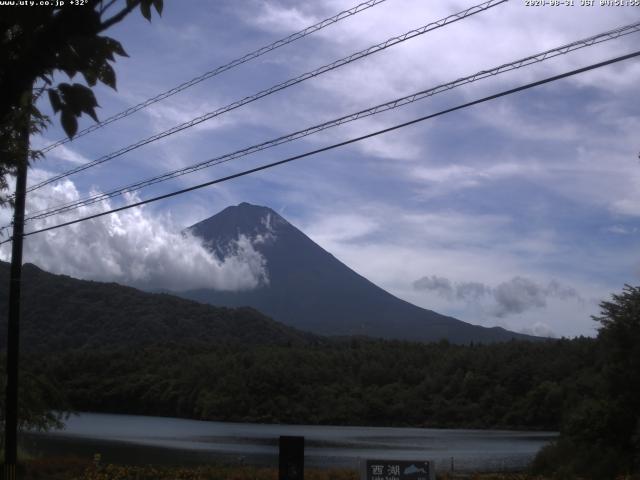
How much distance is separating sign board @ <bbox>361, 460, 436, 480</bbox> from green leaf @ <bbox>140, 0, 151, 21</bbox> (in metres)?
9.76

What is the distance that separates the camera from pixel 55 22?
10.8 feet

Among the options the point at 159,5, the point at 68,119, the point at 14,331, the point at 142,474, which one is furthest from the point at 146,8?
the point at 142,474

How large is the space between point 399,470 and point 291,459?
161cm

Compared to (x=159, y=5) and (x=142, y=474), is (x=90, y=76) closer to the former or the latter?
(x=159, y=5)

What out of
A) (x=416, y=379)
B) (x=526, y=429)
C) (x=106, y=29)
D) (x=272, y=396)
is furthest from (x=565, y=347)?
(x=106, y=29)

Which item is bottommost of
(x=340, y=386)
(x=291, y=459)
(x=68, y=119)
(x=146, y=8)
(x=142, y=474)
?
(x=142, y=474)

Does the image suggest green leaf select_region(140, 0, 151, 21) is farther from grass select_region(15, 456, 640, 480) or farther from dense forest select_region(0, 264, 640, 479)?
dense forest select_region(0, 264, 640, 479)

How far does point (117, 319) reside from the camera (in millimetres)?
127625

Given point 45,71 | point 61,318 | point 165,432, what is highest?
point 61,318

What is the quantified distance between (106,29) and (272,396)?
9328 centimetres

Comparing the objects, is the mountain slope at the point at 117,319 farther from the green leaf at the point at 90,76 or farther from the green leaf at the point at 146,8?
the green leaf at the point at 146,8

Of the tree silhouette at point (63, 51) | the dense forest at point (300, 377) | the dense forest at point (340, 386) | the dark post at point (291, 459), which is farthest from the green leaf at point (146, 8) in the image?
the dense forest at point (340, 386)

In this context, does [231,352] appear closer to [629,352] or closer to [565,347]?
[565,347]

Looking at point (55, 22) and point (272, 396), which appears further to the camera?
point (272, 396)
